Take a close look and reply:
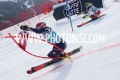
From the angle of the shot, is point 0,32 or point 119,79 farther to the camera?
point 0,32

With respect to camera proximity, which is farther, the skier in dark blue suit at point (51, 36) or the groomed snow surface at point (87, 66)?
the skier in dark blue suit at point (51, 36)

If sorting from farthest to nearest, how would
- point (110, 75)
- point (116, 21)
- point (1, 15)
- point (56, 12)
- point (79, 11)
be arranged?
point (1, 15), point (56, 12), point (79, 11), point (116, 21), point (110, 75)

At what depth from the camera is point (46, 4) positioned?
23.9 metres

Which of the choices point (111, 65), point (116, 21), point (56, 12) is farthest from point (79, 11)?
point (111, 65)

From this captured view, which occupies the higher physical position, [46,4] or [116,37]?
[46,4]

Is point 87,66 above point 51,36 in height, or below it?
below

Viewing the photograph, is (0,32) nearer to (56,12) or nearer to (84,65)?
(56,12)

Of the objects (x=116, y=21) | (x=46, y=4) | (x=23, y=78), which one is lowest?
(x=23, y=78)

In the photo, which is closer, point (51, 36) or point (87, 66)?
point (87, 66)

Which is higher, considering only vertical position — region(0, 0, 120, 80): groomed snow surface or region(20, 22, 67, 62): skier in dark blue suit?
region(20, 22, 67, 62): skier in dark blue suit

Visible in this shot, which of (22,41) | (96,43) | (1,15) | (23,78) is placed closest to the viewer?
(22,41)

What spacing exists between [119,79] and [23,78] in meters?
3.59

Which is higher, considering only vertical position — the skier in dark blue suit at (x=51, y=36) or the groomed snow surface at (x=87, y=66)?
the skier in dark blue suit at (x=51, y=36)

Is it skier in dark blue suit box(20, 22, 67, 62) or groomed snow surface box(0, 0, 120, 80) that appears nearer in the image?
groomed snow surface box(0, 0, 120, 80)
